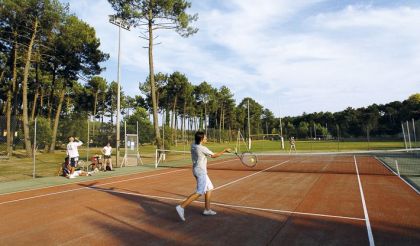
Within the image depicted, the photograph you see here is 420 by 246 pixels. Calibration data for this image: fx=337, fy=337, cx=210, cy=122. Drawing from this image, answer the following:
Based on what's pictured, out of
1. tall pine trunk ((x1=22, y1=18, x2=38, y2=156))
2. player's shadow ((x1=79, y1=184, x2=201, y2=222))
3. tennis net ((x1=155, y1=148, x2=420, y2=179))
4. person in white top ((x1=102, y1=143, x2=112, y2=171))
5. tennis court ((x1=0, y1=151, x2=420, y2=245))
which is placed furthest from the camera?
tall pine trunk ((x1=22, y1=18, x2=38, y2=156))

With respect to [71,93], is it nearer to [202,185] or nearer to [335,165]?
[335,165]

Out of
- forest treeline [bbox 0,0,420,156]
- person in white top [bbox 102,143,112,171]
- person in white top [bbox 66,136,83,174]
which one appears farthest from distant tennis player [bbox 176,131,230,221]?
forest treeline [bbox 0,0,420,156]

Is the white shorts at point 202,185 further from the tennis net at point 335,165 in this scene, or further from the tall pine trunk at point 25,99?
the tall pine trunk at point 25,99

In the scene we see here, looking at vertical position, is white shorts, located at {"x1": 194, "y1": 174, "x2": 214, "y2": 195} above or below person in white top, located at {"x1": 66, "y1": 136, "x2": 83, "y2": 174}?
below

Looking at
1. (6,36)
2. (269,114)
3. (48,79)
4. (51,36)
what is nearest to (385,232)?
(51,36)

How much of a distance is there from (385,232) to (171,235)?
4.00m

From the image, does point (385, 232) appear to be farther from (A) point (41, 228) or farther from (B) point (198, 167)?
(A) point (41, 228)

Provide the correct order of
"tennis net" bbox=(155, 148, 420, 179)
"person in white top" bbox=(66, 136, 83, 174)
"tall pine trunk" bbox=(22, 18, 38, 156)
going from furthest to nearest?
1. "tall pine trunk" bbox=(22, 18, 38, 156)
2. "tennis net" bbox=(155, 148, 420, 179)
3. "person in white top" bbox=(66, 136, 83, 174)

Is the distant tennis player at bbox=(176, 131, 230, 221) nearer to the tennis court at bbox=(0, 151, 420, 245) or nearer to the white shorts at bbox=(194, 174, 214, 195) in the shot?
the white shorts at bbox=(194, 174, 214, 195)

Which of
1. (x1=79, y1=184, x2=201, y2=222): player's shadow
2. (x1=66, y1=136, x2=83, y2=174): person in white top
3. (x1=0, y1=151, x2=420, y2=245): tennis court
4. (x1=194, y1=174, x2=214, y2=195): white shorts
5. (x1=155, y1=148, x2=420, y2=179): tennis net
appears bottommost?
(x1=0, y1=151, x2=420, y2=245): tennis court

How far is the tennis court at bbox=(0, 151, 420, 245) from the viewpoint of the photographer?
6.06 metres

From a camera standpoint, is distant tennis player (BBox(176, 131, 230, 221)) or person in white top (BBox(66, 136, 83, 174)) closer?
distant tennis player (BBox(176, 131, 230, 221))

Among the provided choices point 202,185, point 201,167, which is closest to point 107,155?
point 201,167

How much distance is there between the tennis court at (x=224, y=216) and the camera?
19.9ft
